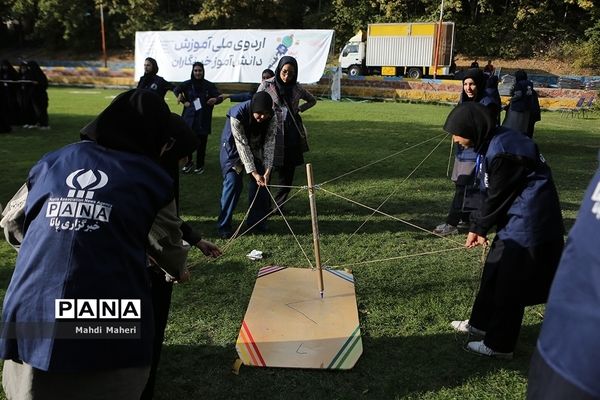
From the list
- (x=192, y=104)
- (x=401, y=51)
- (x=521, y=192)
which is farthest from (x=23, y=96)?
(x=401, y=51)

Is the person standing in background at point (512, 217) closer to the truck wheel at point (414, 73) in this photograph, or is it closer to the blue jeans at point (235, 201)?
the blue jeans at point (235, 201)

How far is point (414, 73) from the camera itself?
92.9 feet

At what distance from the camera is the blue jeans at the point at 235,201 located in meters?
5.30

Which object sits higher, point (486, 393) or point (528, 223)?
point (528, 223)

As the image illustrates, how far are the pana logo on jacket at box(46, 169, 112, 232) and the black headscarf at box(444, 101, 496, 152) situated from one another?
2303 millimetres

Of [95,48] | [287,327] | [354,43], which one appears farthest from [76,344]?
[95,48]

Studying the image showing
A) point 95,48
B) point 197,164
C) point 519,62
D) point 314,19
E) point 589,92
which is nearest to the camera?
point 197,164

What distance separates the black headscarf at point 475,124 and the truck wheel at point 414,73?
85.5 ft

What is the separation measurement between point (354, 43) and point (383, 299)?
88.6 ft

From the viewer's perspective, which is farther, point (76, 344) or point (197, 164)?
point (197, 164)

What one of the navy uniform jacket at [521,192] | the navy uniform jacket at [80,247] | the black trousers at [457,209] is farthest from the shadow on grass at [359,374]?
the black trousers at [457,209]

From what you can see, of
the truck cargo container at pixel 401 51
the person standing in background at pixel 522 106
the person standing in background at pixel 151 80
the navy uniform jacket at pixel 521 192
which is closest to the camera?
the navy uniform jacket at pixel 521 192

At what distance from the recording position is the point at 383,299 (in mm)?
4172

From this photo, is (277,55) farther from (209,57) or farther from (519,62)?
(519,62)
